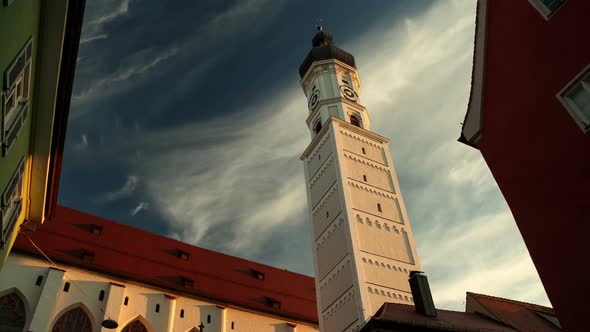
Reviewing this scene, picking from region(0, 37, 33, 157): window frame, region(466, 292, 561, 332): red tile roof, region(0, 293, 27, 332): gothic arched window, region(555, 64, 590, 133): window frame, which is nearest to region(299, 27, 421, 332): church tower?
region(466, 292, 561, 332): red tile roof

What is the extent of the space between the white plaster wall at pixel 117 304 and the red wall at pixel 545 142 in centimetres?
1849

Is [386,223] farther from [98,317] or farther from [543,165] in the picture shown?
[543,165]

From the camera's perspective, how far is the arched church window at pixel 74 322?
2102cm

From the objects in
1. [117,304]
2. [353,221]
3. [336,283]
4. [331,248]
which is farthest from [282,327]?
[117,304]

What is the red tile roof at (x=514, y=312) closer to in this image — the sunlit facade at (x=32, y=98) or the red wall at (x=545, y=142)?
the red wall at (x=545, y=142)

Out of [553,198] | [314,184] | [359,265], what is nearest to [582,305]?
A: [553,198]

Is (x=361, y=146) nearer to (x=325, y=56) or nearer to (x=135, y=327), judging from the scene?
(x=325, y=56)

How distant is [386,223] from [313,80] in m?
13.3

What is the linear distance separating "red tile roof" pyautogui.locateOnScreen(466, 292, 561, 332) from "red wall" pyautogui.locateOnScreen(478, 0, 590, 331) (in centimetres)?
650

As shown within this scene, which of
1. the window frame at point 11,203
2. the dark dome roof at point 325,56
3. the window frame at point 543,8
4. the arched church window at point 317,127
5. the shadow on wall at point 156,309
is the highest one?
the dark dome roof at point 325,56

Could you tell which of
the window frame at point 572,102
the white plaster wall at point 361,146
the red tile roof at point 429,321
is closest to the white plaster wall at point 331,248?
the white plaster wall at point 361,146

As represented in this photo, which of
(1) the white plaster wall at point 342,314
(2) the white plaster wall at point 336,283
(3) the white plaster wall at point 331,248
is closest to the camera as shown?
(1) the white plaster wall at point 342,314

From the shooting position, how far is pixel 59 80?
9.96 m

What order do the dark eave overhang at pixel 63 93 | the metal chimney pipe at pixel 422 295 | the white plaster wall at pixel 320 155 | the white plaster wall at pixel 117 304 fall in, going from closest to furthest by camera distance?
the dark eave overhang at pixel 63 93
the metal chimney pipe at pixel 422 295
the white plaster wall at pixel 117 304
the white plaster wall at pixel 320 155
